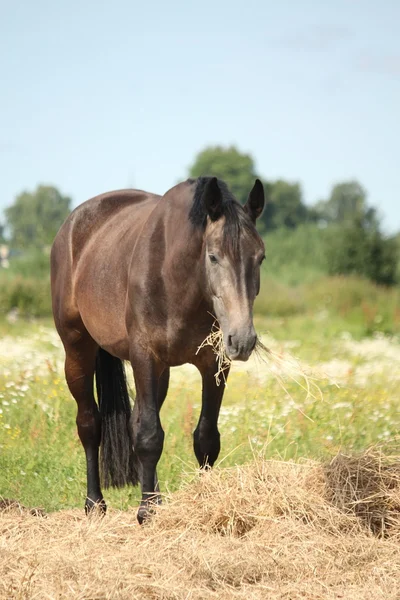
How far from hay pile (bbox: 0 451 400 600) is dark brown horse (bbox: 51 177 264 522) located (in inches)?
15.5

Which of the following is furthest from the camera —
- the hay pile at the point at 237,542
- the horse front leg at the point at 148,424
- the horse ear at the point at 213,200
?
the horse front leg at the point at 148,424

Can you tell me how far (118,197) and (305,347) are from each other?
318 inches

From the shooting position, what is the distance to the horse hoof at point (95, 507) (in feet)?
18.6

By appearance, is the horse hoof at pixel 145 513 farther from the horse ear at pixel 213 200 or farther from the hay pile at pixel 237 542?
the horse ear at pixel 213 200

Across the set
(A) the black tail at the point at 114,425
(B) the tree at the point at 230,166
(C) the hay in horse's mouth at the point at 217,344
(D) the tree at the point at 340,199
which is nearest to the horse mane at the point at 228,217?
(C) the hay in horse's mouth at the point at 217,344

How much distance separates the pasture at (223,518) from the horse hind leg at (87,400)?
0.92 feet

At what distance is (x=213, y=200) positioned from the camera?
15.5 feet

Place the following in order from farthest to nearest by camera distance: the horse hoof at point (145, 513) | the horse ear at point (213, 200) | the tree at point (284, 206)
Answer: the tree at point (284, 206) < the horse hoof at point (145, 513) < the horse ear at point (213, 200)

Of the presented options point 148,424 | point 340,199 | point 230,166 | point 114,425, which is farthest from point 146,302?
point 340,199

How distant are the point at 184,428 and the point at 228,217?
3106 mm

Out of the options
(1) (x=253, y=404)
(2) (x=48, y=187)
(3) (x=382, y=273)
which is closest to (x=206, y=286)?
(1) (x=253, y=404)

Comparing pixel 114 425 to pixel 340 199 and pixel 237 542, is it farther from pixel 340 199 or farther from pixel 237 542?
pixel 340 199

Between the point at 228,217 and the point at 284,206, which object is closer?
the point at 228,217

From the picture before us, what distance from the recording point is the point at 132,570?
4027 millimetres
